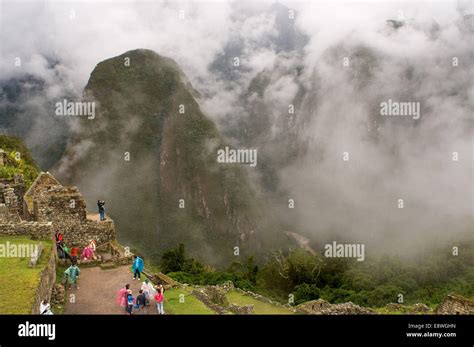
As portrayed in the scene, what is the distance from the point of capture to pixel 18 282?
1603cm

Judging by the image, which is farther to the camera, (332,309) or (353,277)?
(353,277)

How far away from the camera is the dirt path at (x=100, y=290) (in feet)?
59.9

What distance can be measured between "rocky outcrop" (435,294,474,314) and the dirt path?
1398cm

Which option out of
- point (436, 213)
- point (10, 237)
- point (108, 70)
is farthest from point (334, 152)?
point (10, 237)

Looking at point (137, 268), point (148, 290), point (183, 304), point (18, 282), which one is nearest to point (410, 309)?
point (183, 304)

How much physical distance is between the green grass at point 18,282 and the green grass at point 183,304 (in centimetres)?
509

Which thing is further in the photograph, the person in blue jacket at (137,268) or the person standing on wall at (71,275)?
the person in blue jacket at (137,268)

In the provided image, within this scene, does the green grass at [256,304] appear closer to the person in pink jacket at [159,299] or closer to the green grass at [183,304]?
the green grass at [183,304]

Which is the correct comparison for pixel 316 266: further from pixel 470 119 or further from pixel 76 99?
pixel 470 119

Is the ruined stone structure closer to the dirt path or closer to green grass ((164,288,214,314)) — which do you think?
the dirt path

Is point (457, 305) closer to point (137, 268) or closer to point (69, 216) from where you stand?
point (137, 268)

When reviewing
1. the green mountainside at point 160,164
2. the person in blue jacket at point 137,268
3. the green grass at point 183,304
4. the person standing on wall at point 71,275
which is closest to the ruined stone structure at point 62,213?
the person standing on wall at point 71,275

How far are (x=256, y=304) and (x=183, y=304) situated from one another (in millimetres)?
10562

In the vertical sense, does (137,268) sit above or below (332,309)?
above
